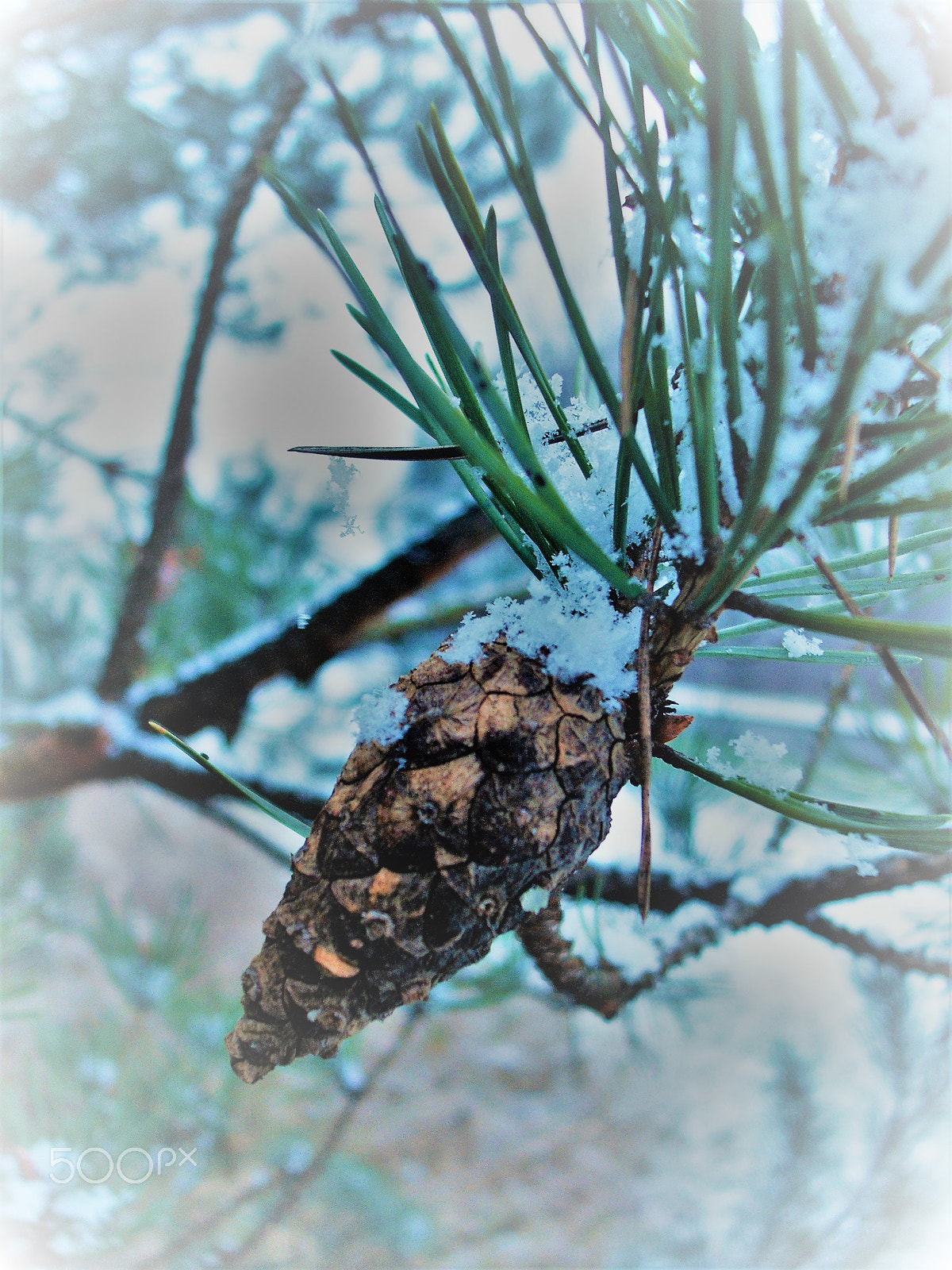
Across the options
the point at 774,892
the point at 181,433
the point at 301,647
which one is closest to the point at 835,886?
the point at 774,892

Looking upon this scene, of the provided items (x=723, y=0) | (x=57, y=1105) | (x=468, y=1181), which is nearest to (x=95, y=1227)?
(x=57, y=1105)

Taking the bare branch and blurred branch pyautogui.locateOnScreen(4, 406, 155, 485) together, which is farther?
blurred branch pyautogui.locateOnScreen(4, 406, 155, 485)

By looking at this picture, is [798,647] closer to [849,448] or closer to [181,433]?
[849,448]

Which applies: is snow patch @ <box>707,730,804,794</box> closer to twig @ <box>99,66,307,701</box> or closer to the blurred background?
the blurred background

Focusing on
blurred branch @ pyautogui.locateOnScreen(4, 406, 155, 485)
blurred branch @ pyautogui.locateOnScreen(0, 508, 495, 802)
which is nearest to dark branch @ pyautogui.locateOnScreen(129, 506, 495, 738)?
blurred branch @ pyautogui.locateOnScreen(0, 508, 495, 802)

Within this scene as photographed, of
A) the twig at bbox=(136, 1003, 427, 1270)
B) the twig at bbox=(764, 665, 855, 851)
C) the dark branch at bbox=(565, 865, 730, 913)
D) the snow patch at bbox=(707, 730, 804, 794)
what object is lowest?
the twig at bbox=(136, 1003, 427, 1270)

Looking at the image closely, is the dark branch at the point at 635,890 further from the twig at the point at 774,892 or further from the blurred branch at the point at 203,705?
Result: the blurred branch at the point at 203,705

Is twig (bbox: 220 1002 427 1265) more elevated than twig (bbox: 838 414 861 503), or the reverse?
twig (bbox: 838 414 861 503)
